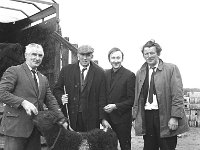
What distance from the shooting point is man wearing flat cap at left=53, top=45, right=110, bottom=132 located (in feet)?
16.3

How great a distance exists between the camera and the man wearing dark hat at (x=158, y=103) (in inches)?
180

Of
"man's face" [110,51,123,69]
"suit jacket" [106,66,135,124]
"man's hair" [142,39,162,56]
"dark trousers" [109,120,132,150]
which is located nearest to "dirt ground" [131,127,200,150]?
"dark trousers" [109,120,132,150]

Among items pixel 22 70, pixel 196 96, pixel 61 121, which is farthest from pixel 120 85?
pixel 196 96

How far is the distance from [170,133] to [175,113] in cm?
33

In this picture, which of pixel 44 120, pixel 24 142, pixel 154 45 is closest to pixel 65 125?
pixel 44 120

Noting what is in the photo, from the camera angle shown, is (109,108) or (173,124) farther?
(109,108)

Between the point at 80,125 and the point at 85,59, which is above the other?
the point at 85,59

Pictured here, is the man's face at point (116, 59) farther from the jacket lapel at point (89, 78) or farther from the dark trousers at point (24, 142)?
the dark trousers at point (24, 142)

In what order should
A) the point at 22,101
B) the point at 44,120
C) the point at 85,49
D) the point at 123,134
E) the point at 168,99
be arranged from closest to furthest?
the point at 22,101 → the point at 44,120 → the point at 168,99 → the point at 85,49 → the point at 123,134

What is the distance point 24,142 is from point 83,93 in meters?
1.22

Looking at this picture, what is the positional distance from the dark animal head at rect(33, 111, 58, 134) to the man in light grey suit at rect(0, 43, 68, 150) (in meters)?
0.08

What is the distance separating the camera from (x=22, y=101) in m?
4.07

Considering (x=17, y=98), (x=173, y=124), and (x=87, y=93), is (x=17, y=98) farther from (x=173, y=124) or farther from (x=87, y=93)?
(x=173, y=124)

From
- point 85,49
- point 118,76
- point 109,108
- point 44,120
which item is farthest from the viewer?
point 118,76
